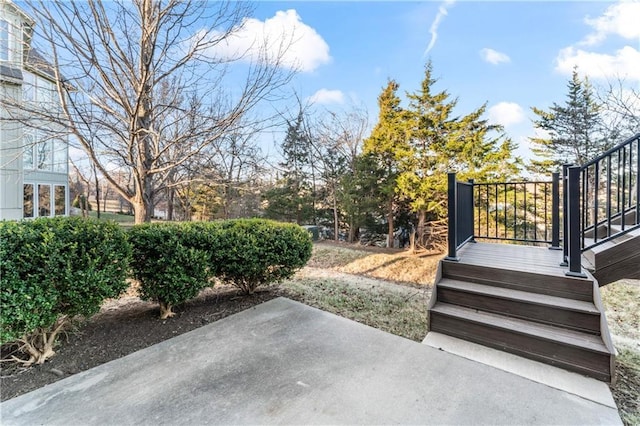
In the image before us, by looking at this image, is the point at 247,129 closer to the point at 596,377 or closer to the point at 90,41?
the point at 90,41

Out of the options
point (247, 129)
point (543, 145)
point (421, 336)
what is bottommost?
point (421, 336)

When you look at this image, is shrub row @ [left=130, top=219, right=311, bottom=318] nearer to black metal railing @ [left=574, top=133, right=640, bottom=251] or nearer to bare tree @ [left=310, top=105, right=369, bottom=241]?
black metal railing @ [left=574, top=133, right=640, bottom=251]

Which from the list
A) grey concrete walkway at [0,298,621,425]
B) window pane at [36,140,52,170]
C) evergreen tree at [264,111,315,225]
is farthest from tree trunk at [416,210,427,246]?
window pane at [36,140,52,170]

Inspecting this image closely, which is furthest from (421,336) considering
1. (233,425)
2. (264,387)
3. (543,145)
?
(543,145)

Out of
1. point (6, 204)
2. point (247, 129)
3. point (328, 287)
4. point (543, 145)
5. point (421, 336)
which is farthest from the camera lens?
point (543, 145)

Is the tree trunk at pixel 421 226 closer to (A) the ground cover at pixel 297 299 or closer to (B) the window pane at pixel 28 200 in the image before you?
(A) the ground cover at pixel 297 299

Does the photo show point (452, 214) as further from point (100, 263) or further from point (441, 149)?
point (441, 149)

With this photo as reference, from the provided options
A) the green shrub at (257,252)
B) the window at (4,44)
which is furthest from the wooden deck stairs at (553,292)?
the window at (4,44)

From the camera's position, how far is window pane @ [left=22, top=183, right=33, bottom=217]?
9.20 meters

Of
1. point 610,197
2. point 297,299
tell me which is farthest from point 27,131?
point 610,197

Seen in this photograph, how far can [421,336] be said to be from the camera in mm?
2861

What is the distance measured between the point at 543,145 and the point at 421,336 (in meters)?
12.6

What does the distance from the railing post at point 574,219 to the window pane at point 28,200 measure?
44.5 feet

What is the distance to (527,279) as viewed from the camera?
2.64 meters
